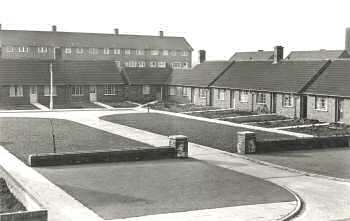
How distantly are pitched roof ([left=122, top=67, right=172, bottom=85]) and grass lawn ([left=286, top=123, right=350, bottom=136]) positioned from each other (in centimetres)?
3053

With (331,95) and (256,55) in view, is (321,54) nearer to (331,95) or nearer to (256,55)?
(256,55)

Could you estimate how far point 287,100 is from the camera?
→ 4528cm

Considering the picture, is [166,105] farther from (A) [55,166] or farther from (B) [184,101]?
(A) [55,166]

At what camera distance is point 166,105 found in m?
56.8

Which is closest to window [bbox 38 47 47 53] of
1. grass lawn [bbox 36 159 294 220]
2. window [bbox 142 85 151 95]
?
window [bbox 142 85 151 95]

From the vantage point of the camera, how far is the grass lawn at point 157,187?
16.5 meters

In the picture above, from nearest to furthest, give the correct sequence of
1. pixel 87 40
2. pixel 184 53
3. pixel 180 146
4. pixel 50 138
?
pixel 180 146
pixel 50 138
pixel 87 40
pixel 184 53

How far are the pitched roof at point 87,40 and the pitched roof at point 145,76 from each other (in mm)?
35993

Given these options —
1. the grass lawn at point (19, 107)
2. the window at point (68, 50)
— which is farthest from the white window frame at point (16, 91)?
the window at point (68, 50)

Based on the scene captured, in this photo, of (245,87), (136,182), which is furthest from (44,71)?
(136,182)

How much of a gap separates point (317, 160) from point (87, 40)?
80.3 meters

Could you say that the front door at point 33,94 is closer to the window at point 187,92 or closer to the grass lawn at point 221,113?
the window at point 187,92

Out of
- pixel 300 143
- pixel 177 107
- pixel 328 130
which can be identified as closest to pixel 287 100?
pixel 328 130

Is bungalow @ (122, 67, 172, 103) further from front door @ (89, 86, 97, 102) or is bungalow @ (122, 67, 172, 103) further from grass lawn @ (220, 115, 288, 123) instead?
grass lawn @ (220, 115, 288, 123)
